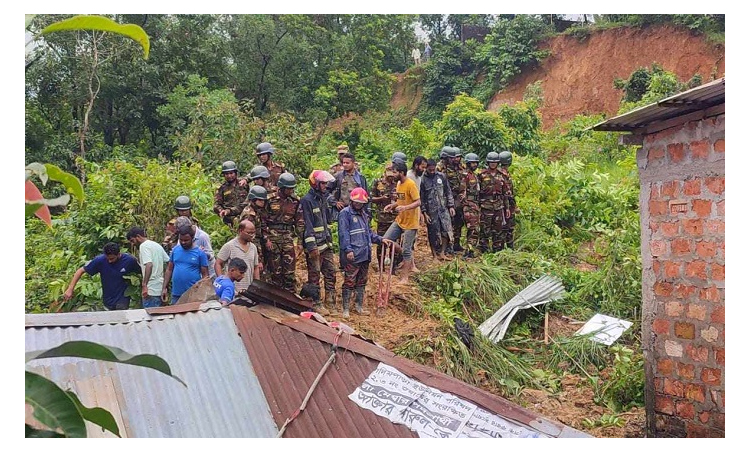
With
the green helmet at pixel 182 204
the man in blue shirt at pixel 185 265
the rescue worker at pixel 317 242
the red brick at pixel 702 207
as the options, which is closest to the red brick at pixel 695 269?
the red brick at pixel 702 207

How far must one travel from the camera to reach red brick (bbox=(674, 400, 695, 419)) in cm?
480

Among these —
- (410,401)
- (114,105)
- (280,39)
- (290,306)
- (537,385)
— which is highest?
(280,39)

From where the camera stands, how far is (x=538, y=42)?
914 inches

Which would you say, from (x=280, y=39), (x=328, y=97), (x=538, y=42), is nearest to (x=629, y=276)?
(x=328, y=97)

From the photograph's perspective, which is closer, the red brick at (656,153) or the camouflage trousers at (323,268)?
the red brick at (656,153)

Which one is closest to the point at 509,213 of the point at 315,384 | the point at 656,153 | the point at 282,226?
the point at 282,226

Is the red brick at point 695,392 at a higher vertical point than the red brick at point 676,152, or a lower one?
lower

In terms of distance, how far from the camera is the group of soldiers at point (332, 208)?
6777mm

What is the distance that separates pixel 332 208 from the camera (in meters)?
7.94

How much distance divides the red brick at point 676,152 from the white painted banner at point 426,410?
6.95 feet

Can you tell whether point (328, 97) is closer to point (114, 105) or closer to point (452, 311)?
point (114, 105)

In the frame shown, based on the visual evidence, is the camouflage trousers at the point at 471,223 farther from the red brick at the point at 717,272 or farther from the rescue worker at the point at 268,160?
the red brick at the point at 717,272

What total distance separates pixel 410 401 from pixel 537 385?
2612 millimetres

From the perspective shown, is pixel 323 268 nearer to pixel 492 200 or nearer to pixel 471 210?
pixel 471 210
